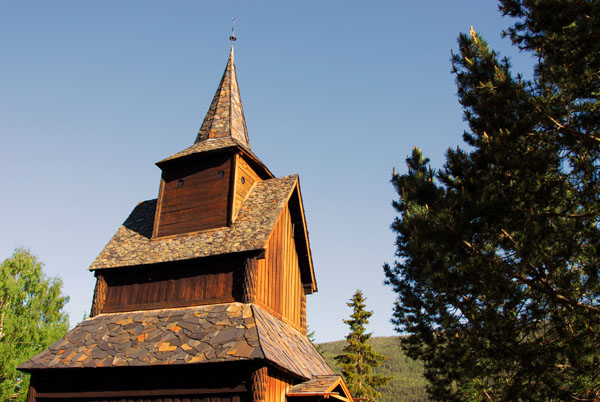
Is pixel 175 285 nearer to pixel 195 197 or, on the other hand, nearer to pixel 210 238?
pixel 210 238

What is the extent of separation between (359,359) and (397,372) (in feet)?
418

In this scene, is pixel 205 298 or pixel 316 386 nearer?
pixel 316 386

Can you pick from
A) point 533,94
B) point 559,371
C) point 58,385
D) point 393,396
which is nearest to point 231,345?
point 58,385

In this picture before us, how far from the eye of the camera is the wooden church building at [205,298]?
1315 cm

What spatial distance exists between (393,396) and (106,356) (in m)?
127

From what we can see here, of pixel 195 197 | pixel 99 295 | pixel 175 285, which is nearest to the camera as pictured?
pixel 175 285

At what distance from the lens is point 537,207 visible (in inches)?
400

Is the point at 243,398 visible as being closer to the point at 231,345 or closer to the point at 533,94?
the point at 231,345

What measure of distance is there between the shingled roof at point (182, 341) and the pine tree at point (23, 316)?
1757 cm

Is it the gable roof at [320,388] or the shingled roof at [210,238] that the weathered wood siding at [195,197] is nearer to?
the shingled roof at [210,238]

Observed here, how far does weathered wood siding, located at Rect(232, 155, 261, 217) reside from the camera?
59.0 feet

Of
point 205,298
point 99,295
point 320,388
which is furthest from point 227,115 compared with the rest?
point 320,388

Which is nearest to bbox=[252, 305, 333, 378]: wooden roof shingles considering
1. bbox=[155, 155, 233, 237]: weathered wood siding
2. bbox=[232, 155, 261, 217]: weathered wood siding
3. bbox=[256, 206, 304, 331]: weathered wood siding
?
bbox=[256, 206, 304, 331]: weathered wood siding

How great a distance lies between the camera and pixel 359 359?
3484cm
